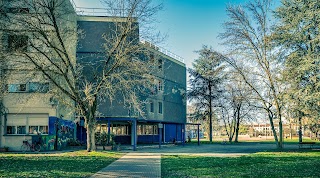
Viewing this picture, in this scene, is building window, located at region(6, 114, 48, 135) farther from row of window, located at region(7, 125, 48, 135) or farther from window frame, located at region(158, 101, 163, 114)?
window frame, located at region(158, 101, 163, 114)

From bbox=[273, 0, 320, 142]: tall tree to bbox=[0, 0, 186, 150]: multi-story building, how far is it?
9900 mm

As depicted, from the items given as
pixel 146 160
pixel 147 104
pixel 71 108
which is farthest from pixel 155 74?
pixel 146 160

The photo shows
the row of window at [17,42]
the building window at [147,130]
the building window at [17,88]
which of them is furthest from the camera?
the building window at [147,130]

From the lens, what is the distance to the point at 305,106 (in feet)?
83.8

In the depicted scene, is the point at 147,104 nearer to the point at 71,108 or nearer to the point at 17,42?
the point at 71,108

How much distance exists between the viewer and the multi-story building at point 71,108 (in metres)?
24.3

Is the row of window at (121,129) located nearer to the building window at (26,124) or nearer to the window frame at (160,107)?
the window frame at (160,107)

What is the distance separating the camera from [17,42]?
23453 mm

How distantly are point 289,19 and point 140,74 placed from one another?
12474mm

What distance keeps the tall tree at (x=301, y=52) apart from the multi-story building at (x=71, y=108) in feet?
32.5

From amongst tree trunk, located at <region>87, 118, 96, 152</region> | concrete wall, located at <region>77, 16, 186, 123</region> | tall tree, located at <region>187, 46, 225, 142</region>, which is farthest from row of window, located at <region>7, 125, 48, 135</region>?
tall tree, located at <region>187, 46, 225, 142</region>

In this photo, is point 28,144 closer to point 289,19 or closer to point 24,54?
point 24,54

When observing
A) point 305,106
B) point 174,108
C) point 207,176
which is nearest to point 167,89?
point 174,108

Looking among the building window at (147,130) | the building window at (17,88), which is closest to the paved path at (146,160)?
the building window at (17,88)
